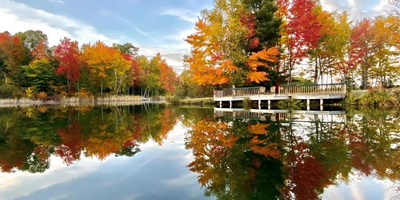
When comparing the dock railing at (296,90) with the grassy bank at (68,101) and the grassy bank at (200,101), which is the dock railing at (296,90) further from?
the grassy bank at (68,101)

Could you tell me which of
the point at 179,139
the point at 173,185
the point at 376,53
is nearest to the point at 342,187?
the point at 173,185

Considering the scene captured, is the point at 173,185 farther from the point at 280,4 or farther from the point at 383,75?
the point at 383,75

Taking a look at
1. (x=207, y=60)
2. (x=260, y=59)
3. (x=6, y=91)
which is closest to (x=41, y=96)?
(x=6, y=91)

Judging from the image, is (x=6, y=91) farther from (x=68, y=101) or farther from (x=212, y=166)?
(x=212, y=166)

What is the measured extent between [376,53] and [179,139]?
28.7 m

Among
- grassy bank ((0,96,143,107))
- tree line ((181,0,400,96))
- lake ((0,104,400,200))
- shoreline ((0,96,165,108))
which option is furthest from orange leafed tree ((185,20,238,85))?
grassy bank ((0,96,143,107))

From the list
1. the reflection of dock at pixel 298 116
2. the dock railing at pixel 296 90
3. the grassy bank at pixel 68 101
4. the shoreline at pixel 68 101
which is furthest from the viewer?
the grassy bank at pixel 68 101

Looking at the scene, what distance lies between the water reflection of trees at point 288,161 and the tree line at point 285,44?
16.2 m

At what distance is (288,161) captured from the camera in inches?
245

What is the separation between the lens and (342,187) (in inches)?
185

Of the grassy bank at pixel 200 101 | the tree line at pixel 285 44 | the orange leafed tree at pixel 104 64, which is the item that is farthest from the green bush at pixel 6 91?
the tree line at pixel 285 44

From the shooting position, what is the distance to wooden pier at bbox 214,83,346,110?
878 inches

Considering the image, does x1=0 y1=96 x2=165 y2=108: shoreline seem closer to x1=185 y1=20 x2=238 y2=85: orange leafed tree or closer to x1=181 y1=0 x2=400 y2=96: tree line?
x1=185 y1=20 x2=238 y2=85: orange leafed tree

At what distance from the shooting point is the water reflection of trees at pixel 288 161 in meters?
4.72
